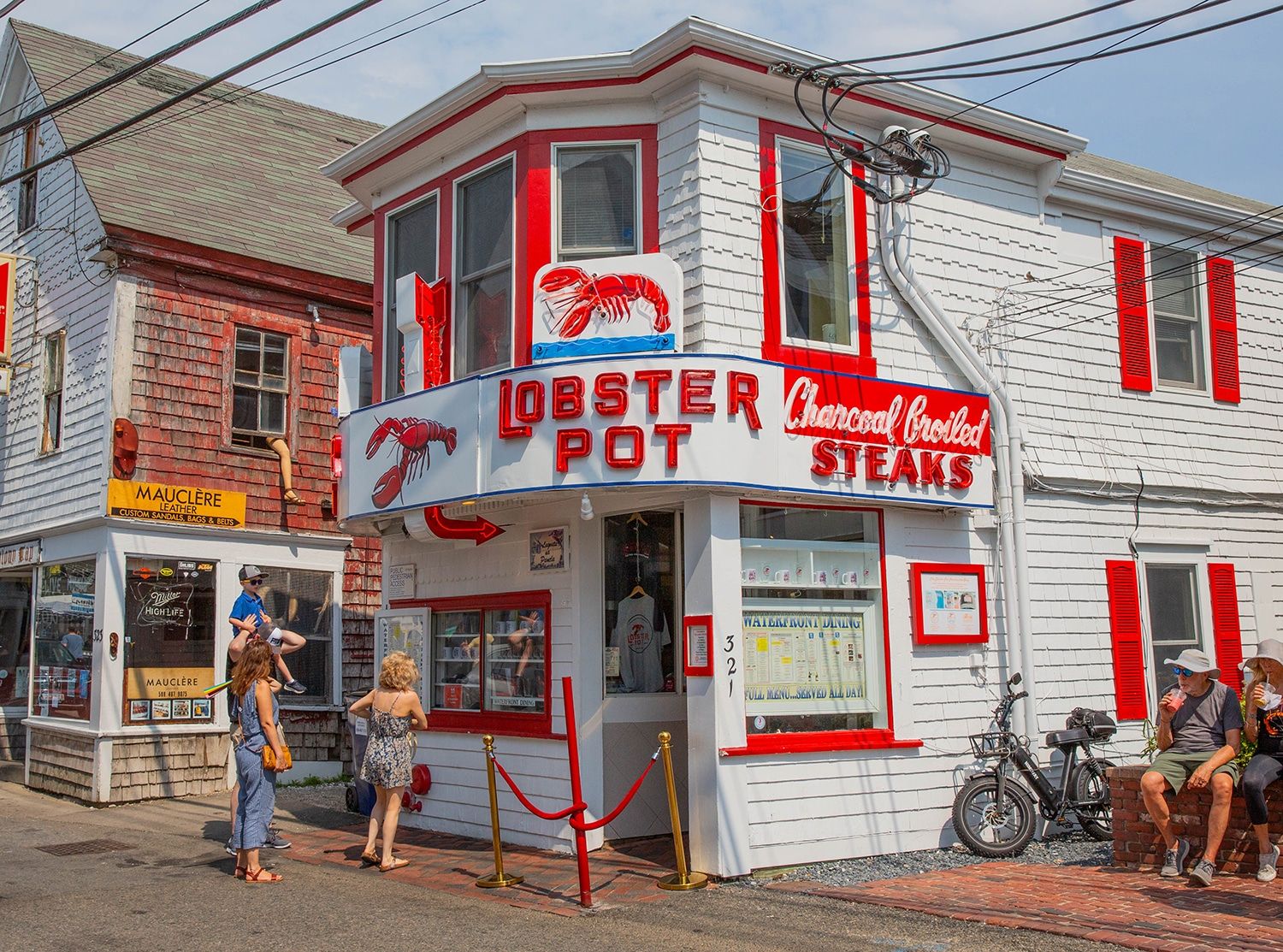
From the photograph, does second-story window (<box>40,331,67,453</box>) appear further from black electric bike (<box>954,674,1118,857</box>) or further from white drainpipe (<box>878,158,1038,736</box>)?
black electric bike (<box>954,674,1118,857</box>)

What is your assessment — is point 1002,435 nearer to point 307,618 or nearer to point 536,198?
point 536,198

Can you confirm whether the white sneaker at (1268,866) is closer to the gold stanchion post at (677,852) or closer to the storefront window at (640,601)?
the gold stanchion post at (677,852)

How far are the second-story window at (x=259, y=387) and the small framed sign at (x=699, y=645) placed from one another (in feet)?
26.2

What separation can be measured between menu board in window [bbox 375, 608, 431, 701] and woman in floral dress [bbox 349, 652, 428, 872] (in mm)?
2051

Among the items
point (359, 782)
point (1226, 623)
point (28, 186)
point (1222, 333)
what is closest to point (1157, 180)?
point (1222, 333)

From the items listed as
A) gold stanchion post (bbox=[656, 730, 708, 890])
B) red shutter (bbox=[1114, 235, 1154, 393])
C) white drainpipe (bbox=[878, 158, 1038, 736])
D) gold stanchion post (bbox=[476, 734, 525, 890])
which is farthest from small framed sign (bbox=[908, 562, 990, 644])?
gold stanchion post (bbox=[476, 734, 525, 890])

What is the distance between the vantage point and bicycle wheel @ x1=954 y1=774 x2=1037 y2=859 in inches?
384

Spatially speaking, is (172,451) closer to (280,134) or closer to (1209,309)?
(280,134)

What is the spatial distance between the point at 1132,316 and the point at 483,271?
21.5 feet

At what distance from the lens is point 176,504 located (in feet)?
47.4

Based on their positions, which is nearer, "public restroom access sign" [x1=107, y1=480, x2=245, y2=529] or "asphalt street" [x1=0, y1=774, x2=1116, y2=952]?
"asphalt street" [x1=0, y1=774, x2=1116, y2=952]

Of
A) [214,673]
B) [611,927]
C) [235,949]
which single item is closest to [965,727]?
[611,927]

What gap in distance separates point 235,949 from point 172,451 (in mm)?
8690

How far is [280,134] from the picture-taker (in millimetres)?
19297
